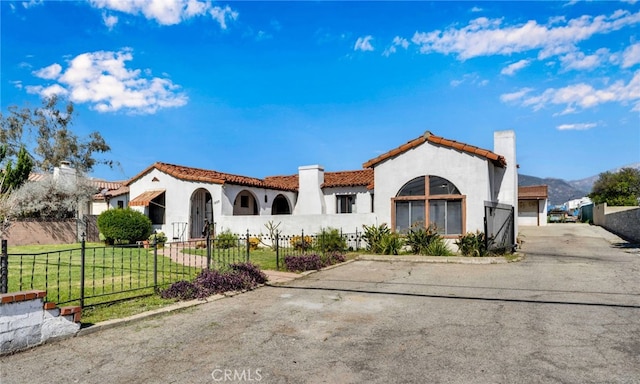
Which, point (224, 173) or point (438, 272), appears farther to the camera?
point (224, 173)

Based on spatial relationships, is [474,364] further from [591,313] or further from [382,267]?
[382,267]

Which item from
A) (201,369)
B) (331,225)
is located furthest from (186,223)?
(201,369)

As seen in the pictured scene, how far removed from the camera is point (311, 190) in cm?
2453

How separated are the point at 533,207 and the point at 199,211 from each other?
32252mm

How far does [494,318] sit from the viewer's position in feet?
21.0

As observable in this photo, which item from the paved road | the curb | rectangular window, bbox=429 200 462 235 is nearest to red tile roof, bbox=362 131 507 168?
rectangular window, bbox=429 200 462 235

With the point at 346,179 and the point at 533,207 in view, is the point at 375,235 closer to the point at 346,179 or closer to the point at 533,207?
the point at 346,179

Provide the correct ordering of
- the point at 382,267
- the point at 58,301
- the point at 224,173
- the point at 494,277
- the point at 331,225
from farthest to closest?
the point at 224,173 < the point at 331,225 < the point at 382,267 < the point at 494,277 < the point at 58,301

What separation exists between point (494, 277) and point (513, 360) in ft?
20.7

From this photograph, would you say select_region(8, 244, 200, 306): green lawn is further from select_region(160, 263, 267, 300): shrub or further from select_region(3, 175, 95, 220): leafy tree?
select_region(3, 175, 95, 220): leafy tree

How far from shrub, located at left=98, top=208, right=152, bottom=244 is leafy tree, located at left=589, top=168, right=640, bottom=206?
35653 millimetres

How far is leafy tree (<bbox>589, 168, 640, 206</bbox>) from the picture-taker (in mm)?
35844

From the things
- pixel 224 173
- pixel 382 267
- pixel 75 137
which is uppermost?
pixel 75 137

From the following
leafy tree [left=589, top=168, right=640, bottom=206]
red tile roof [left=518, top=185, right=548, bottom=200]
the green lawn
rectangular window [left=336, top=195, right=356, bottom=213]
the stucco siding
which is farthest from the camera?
red tile roof [left=518, top=185, right=548, bottom=200]
